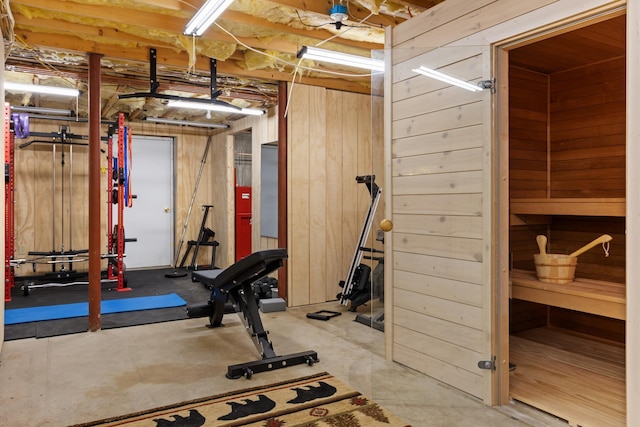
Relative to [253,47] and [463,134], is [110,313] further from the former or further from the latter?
[463,134]

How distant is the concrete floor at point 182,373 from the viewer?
102 inches

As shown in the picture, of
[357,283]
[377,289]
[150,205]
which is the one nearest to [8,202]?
Answer: [150,205]

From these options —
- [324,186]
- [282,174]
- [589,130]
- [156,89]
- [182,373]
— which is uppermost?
[156,89]

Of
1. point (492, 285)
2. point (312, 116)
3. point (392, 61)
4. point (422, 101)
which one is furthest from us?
point (312, 116)

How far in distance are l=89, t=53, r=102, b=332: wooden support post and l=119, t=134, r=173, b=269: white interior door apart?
381 cm

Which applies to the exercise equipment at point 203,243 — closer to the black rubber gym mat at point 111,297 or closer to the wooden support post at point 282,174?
the black rubber gym mat at point 111,297

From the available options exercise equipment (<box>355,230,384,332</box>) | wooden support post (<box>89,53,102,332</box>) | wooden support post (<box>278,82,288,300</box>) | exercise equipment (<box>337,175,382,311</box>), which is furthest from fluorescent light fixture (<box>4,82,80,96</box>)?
exercise equipment (<box>355,230,384,332</box>)

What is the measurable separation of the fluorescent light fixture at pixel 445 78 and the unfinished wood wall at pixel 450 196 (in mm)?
37

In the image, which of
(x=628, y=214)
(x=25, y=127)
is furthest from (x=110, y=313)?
(x=628, y=214)

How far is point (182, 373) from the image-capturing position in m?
3.21

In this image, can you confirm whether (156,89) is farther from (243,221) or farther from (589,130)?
(589,130)

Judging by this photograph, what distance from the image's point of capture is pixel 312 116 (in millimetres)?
5375

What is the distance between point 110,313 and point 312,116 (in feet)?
10.1

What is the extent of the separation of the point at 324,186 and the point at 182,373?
2.87 meters
